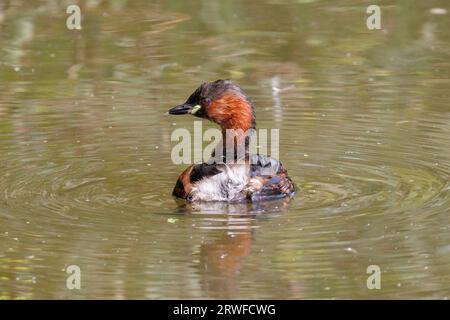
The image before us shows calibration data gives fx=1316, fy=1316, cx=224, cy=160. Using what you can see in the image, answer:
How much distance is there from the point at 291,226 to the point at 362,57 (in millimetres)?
5359

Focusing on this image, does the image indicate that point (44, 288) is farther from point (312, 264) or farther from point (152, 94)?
point (152, 94)

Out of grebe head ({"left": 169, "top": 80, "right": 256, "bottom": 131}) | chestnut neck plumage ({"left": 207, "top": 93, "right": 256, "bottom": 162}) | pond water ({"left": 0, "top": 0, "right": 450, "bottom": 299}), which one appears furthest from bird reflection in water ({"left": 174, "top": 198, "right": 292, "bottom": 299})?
grebe head ({"left": 169, "top": 80, "right": 256, "bottom": 131})

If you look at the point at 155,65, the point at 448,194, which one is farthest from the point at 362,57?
the point at 448,194

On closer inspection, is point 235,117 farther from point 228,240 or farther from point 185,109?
point 228,240

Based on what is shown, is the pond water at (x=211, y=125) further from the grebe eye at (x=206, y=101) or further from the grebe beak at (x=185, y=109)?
the grebe eye at (x=206, y=101)

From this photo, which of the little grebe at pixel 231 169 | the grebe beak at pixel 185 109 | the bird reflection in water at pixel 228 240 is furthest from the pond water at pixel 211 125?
the grebe beak at pixel 185 109

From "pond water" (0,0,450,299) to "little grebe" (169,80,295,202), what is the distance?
0.50ft

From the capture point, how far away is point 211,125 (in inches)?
477

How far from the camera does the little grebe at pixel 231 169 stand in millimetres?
9914

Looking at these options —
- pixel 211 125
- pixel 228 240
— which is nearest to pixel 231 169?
pixel 228 240

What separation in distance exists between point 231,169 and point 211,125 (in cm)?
219

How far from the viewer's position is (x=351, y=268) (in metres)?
8.29

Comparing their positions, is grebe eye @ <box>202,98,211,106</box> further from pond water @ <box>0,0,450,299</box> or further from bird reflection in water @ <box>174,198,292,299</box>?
bird reflection in water @ <box>174,198,292,299</box>

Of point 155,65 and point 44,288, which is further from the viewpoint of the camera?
point 155,65
